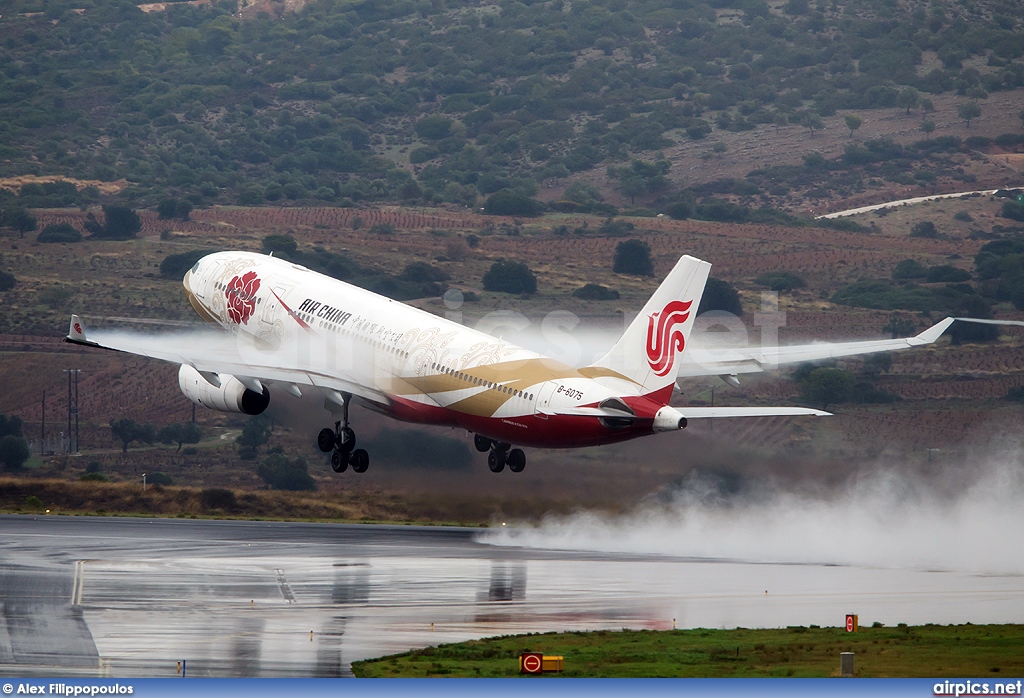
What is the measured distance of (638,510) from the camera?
73125mm

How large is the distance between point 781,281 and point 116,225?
83077 millimetres

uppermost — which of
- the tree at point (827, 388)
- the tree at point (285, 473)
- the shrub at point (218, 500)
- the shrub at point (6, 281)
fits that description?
the shrub at point (6, 281)

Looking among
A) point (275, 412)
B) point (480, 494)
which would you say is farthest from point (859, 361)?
point (275, 412)

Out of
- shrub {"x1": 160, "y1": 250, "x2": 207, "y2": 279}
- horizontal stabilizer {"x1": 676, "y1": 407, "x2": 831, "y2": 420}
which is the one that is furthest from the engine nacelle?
shrub {"x1": 160, "y1": 250, "x2": 207, "y2": 279}

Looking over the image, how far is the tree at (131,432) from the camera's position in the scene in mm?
131125

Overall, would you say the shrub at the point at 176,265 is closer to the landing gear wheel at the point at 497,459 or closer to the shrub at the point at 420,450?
the shrub at the point at 420,450

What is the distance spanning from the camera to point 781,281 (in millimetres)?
173125

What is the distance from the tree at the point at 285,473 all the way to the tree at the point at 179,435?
1478 centimetres

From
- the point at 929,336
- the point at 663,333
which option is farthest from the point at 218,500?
the point at 929,336

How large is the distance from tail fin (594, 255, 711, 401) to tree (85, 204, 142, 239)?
475 ft

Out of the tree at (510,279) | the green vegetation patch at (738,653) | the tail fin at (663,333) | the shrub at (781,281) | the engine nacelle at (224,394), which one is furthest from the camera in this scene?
the shrub at (781,281)

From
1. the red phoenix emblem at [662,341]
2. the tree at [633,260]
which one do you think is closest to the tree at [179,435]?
the tree at [633,260]

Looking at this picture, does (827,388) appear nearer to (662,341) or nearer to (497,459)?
(497,459)

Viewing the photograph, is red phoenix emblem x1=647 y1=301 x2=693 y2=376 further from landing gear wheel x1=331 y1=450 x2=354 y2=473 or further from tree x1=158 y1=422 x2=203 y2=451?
tree x1=158 y1=422 x2=203 y2=451
